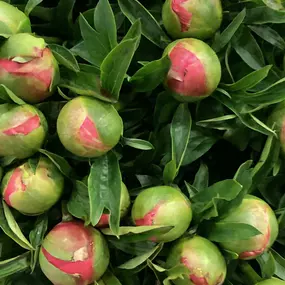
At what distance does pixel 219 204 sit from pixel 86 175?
0.19 meters

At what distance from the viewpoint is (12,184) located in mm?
765

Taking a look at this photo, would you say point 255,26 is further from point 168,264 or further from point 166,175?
point 168,264

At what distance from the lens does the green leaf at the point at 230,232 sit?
2.53ft

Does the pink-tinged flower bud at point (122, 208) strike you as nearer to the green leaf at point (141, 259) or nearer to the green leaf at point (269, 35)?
the green leaf at point (141, 259)

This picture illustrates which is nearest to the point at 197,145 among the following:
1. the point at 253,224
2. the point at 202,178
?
the point at 202,178

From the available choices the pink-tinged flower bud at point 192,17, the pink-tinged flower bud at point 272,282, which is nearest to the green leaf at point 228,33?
the pink-tinged flower bud at point 192,17

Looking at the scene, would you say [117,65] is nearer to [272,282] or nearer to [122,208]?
[122,208]

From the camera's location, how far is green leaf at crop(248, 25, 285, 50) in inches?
35.6

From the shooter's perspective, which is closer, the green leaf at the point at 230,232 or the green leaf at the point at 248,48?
the green leaf at the point at 230,232

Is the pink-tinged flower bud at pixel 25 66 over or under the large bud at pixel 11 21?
under

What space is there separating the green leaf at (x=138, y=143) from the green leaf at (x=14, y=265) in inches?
8.1

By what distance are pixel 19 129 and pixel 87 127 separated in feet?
0.28

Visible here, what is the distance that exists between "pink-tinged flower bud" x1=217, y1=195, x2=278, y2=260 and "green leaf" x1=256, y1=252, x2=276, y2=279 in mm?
18

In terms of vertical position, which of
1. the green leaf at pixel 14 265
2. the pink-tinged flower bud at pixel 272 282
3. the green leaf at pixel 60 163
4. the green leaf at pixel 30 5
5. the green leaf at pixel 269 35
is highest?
the green leaf at pixel 30 5
